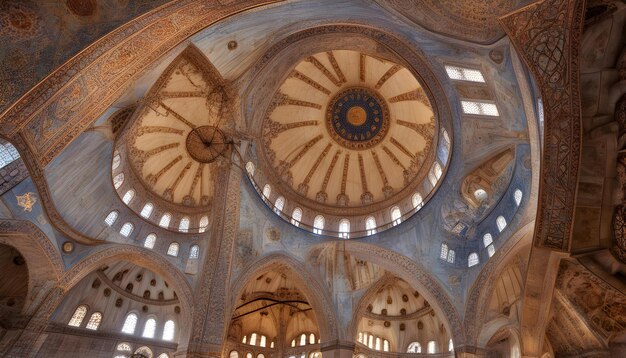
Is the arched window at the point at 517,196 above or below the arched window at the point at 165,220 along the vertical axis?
below

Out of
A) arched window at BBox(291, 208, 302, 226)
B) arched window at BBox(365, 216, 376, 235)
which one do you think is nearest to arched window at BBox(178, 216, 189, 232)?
arched window at BBox(291, 208, 302, 226)

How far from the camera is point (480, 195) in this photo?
51.5ft

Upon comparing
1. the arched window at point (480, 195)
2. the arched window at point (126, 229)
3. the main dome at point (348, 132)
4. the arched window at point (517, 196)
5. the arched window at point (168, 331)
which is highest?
the main dome at point (348, 132)

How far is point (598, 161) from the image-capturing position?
23.3 feet

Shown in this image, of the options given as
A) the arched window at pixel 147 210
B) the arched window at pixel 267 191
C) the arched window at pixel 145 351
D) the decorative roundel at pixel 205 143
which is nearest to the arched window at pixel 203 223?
the arched window at pixel 147 210

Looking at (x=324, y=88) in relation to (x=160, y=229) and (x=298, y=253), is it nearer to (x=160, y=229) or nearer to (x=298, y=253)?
(x=298, y=253)

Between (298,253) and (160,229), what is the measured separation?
704cm

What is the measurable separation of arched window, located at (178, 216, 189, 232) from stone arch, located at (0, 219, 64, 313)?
5.53 metres

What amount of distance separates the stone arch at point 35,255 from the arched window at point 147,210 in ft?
14.0

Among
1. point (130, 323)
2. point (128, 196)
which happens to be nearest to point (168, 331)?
point (130, 323)

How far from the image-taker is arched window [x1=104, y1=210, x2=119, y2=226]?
1674cm

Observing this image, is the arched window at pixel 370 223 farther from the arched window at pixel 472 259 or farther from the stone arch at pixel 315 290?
the arched window at pixel 472 259

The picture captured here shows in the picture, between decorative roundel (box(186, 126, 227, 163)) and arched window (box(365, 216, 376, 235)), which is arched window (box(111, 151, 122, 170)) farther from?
arched window (box(365, 216, 376, 235))

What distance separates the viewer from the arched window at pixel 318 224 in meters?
19.4
